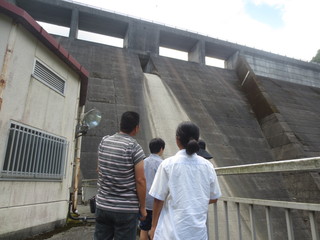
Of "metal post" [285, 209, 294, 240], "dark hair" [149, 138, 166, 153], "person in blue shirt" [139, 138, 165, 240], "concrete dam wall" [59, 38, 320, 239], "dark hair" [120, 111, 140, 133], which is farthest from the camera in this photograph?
"concrete dam wall" [59, 38, 320, 239]

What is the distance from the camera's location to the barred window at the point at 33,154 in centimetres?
359

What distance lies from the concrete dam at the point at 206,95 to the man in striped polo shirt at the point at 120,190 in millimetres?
5810

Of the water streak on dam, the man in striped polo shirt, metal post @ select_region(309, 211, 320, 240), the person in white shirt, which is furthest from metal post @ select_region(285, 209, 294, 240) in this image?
the water streak on dam

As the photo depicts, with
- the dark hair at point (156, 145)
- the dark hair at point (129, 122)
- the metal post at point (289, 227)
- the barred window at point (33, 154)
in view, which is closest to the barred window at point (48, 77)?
the barred window at point (33, 154)

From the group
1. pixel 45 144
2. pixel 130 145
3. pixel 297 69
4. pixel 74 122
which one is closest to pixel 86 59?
pixel 74 122

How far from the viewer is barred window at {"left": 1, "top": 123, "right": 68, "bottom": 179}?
11.8ft

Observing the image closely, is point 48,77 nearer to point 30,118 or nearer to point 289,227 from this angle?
point 30,118

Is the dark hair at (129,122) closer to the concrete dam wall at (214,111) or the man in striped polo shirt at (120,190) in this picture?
the man in striped polo shirt at (120,190)

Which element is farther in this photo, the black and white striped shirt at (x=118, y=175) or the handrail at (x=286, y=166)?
the black and white striped shirt at (x=118, y=175)

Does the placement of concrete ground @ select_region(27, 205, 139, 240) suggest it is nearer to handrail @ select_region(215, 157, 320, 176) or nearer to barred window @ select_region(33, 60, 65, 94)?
barred window @ select_region(33, 60, 65, 94)

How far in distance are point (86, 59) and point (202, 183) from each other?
45.2ft

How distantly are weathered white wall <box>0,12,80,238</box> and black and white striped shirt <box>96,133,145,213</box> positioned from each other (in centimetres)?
224

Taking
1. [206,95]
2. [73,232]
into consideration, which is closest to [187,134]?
[73,232]

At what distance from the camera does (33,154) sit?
13.1 feet
